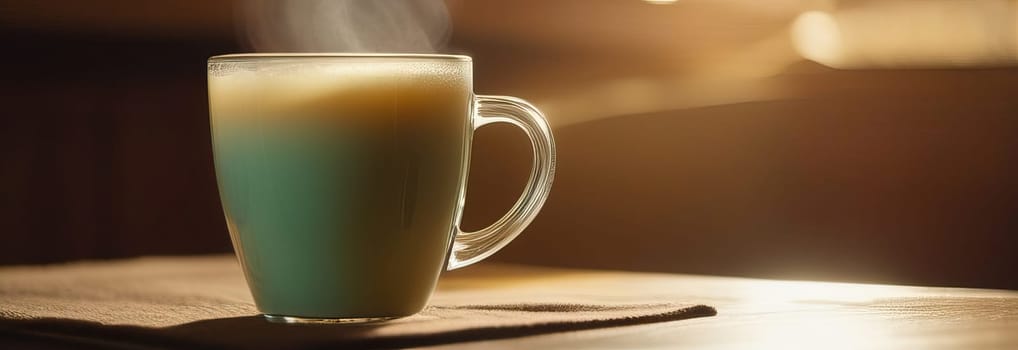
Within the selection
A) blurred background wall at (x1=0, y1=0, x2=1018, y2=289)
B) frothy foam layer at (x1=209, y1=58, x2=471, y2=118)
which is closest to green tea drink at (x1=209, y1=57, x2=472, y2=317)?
frothy foam layer at (x1=209, y1=58, x2=471, y2=118)

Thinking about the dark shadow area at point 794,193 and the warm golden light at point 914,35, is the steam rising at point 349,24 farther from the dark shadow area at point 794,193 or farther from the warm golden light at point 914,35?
the warm golden light at point 914,35

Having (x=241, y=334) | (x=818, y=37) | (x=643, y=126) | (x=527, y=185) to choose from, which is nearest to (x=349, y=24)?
(x=643, y=126)

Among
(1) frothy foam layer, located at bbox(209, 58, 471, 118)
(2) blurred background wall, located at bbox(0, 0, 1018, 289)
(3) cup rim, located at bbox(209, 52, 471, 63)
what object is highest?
(2) blurred background wall, located at bbox(0, 0, 1018, 289)

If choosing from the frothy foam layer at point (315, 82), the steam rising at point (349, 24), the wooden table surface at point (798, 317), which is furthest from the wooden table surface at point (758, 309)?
the steam rising at point (349, 24)

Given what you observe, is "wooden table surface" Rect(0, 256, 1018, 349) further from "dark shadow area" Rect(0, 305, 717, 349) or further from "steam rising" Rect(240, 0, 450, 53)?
"steam rising" Rect(240, 0, 450, 53)

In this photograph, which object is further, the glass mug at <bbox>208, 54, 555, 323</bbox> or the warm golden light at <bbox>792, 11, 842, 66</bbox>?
the warm golden light at <bbox>792, 11, 842, 66</bbox>

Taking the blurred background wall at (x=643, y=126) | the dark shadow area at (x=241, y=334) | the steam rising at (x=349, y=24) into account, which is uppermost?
the steam rising at (x=349, y=24)
